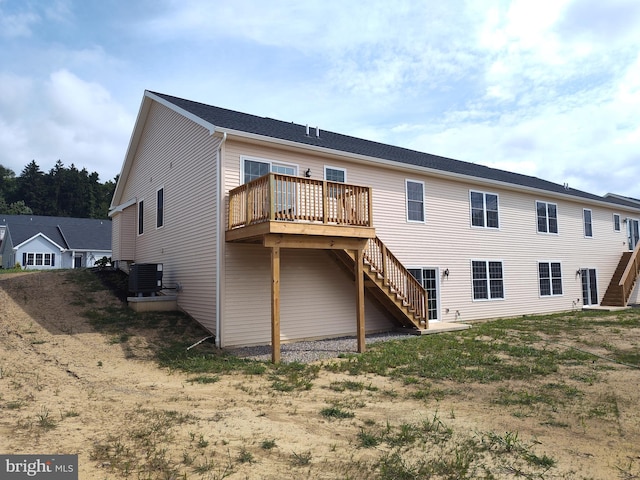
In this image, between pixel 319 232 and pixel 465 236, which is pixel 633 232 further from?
pixel 319 232

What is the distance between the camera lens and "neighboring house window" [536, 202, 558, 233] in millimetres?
19062

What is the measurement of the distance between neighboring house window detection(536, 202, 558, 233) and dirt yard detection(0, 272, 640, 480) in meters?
11.5

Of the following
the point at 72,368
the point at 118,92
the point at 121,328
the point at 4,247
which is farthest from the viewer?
the point at 4,247

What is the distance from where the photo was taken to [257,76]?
14070 mm

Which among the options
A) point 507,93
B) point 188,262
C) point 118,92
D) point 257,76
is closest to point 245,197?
point 188,262

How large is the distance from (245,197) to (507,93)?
9.60 meters

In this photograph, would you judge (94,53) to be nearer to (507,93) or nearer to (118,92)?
(118,92)

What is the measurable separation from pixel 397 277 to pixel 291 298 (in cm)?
353

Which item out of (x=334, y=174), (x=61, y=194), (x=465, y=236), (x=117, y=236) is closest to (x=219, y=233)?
(x=334, y=174)

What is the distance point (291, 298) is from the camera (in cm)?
1170

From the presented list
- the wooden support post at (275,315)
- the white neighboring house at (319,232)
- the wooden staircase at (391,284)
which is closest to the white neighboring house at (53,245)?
the white neighboring house at (319,232)

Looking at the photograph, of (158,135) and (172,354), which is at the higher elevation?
(158,135)

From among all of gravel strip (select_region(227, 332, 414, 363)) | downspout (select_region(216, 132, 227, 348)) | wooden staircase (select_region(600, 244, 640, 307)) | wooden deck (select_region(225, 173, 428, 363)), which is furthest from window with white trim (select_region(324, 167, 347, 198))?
wooden staircase (select_region(600, 244, 640, 307))

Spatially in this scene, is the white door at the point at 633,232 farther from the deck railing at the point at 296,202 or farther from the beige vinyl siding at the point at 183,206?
the beige vinyl siding at the point at 183,206
